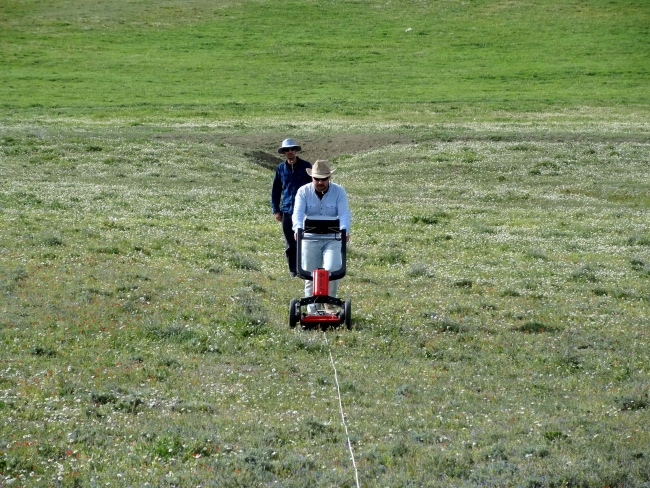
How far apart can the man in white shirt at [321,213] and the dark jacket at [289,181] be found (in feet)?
5.59

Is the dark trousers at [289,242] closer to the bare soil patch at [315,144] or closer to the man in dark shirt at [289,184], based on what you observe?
the man in dark shirt at [289,184]

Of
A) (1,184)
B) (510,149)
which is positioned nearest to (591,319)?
(1,184)

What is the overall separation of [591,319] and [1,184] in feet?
70.0

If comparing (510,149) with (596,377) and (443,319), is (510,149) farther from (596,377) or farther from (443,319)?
(596,377)

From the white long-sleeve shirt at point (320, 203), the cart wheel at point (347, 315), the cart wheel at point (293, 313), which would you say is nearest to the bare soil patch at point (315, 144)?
the white long-sleeve shirt at point (320, 203)

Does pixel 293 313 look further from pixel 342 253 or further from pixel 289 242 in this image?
pixel 289 242

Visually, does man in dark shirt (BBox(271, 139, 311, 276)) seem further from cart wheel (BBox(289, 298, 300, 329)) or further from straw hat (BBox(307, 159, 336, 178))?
cart wheel (BBox(289, 298, 300, 329))

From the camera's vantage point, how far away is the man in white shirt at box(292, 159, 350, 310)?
43.1 feet

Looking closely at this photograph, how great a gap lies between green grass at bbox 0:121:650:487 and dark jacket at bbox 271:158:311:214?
1.56m

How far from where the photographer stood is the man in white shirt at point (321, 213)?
1312cm

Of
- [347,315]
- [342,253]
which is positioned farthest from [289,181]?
→ [347,315]

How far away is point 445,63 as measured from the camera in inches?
2906

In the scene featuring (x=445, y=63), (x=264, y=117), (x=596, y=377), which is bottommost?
(x=596, y=377)

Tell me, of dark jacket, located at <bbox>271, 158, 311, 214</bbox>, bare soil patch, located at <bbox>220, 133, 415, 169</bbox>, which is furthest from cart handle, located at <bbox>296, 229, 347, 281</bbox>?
bare soil patch, located at <bbox>220, 133, 415, 169</bbox>
